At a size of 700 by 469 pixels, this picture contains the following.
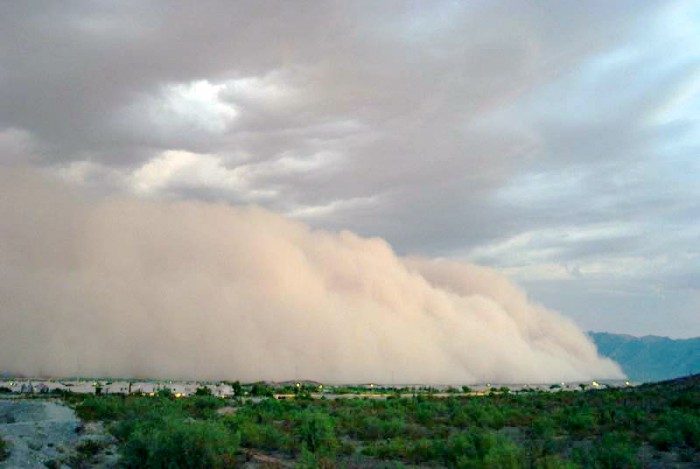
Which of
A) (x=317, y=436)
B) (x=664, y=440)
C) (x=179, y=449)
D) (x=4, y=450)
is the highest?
(x=179, y=449)

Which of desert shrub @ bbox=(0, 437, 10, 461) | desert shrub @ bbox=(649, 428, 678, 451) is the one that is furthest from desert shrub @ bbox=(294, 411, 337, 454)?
desert shrub @ bbox=(649, 428, 678, 451)

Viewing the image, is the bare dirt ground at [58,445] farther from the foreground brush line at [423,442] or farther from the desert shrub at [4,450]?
the foreground brush line at [423,442]

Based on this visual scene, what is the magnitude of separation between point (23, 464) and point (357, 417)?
32585 millimetres

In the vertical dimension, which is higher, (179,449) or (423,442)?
(179,449)

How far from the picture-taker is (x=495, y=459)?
25.7m

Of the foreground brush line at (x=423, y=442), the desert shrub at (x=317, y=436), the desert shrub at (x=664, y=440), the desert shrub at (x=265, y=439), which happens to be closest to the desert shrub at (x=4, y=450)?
the foreground brush line at (x=423, y=442)

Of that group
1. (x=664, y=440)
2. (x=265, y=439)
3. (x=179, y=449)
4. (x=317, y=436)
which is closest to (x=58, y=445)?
(x=179, y=449)

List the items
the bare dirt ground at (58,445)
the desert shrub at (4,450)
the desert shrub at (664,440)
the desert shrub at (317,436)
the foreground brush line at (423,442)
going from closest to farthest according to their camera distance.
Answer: the foreground brush line at (423,442) < the desert shrub at (4,450) < the bare dirt ground at (58,445) < the desert shrub at (664,440) < the desert shrub at (317,436)

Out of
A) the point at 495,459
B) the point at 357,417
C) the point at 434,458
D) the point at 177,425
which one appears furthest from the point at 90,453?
the point at 357,417

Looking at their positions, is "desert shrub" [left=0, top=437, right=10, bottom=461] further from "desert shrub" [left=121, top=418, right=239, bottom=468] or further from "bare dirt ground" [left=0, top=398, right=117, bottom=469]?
"desert shrub" [left=121, top=418, right=239, bottom=468]

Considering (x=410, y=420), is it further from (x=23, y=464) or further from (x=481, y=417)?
(x=23, y=464)

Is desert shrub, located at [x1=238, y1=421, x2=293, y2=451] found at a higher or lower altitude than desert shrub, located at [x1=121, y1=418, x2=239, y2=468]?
lower

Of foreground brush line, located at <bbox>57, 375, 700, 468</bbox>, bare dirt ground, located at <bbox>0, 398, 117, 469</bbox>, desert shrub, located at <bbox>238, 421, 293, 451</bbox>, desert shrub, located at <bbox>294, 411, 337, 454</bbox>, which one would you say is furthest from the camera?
desert shrub, located at <bbox>238, 421, 293, 451</bbox>

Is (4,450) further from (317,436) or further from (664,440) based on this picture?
(664,440)
